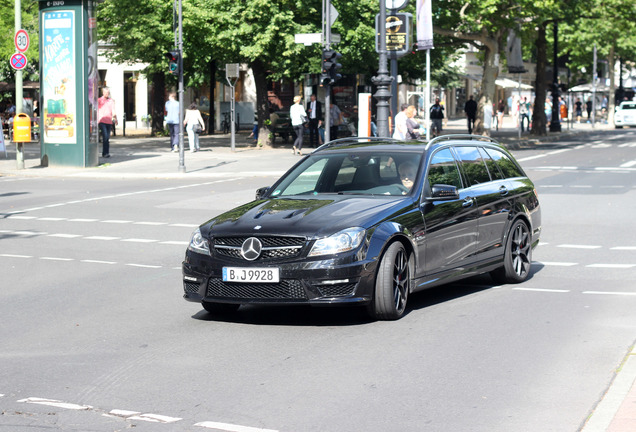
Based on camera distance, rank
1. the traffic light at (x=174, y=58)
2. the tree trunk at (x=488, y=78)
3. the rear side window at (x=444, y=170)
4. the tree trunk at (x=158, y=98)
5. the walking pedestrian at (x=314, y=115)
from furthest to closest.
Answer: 1. the tree trunk at (x=158, y=98)
2. the tree trunk at (x=488, y=78)
3. the walking pedestrian at (x=314, y=115)
4. the traffic light at (x=174, y=58)
5. the rear side window at (x=444, y=170)

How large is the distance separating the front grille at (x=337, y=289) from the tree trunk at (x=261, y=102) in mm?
30520

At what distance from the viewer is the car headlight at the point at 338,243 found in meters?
8.09

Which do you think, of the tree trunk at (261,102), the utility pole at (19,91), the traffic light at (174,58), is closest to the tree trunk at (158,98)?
the tree trunk at (261,102)

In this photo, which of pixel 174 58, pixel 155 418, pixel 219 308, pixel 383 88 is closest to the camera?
pixel 155 418

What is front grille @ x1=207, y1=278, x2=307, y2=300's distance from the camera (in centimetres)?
809

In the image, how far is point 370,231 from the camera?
8.33 meters

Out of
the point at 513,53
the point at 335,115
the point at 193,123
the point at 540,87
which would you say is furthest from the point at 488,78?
the point at 193,123

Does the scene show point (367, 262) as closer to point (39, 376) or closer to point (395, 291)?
point (395, 291)

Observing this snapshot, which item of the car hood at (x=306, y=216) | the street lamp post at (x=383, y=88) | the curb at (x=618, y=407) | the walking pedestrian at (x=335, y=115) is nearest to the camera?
the curb at (x=618, y=407)

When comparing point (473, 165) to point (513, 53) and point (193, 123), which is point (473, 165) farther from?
point (513, 53)

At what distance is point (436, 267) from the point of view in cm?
923

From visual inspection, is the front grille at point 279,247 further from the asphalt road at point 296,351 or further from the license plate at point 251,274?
the asphalt road at point 296,351

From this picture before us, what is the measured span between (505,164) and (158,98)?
37553 millimetres

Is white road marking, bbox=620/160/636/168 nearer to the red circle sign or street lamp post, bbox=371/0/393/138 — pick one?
street lamp post, bbox=371/0/393/138
